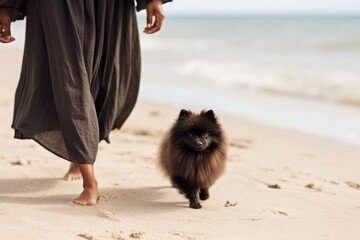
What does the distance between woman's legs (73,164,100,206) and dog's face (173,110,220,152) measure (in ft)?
1.86

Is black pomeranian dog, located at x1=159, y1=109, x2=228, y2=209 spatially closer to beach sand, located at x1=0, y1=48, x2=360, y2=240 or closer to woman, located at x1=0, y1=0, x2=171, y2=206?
beach sand, located at x1=0, y1=48, x2=360, y2=240

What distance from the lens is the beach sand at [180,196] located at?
3.02m

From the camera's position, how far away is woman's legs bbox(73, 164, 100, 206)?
11.3ft

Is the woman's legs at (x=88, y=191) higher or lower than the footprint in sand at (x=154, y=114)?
higher

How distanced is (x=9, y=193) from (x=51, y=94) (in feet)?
2.25

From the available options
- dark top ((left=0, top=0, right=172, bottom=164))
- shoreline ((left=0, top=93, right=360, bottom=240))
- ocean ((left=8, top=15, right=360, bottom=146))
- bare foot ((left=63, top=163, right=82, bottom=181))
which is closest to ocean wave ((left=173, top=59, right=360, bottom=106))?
ocean ((left=8, top=15, right=360, bottom=146))

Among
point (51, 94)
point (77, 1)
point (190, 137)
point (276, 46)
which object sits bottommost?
point (276, 46)

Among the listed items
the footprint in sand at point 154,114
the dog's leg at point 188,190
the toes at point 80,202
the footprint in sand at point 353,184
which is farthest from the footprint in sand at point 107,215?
the footprint in sand at point 154,114

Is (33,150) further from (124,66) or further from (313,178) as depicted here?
(313,178)

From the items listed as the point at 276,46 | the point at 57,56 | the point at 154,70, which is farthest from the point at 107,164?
the point at 276,46

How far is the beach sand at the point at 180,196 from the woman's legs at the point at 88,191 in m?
0.06

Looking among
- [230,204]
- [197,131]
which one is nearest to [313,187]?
[230,204]

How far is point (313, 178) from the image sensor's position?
443 cm

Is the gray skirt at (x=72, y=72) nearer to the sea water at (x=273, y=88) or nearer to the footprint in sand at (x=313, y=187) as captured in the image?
the footprint in sand at (x=313, y=187)
